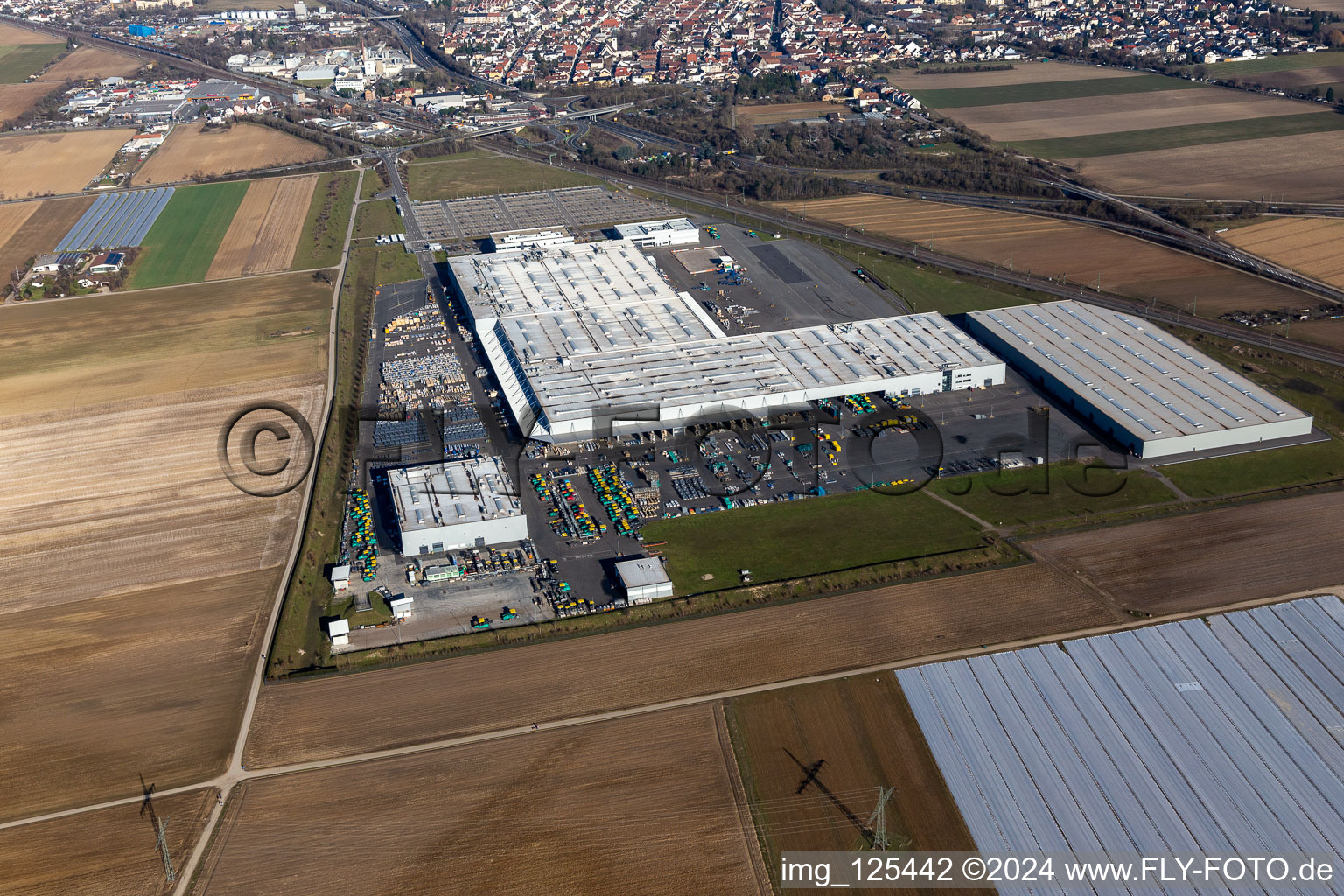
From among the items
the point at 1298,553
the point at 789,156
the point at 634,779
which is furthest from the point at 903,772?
the point at 789,156

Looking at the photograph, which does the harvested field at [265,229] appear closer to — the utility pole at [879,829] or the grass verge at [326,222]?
the grass verge at [326,222]

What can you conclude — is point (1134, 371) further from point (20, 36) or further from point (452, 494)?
point (20, 36)

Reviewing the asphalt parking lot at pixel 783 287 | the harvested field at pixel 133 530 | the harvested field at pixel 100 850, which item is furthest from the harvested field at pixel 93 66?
the harvested field at pixel 100 850

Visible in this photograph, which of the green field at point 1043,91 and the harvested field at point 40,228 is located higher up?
the harvested field at point 40,228

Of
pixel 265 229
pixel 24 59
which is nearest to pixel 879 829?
pixel 265 229

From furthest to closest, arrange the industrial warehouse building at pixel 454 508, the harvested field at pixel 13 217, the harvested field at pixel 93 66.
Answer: the harvested field at pixel 93 66, the harvested field at pixel 13 217, the industrial warehouse building at pixel 454 508

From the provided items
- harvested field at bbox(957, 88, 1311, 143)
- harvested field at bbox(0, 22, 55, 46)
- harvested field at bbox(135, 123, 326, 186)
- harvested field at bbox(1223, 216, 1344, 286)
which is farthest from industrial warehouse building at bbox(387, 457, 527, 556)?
harvested field at bbox(0, 22, 55, 46)
